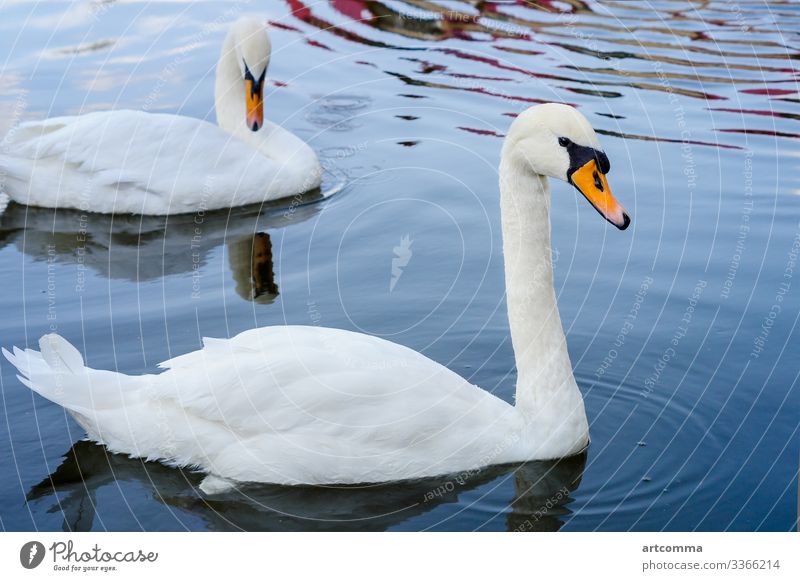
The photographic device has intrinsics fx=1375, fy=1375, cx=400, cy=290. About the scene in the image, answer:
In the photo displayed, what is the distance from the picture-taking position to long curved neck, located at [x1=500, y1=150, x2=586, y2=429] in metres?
5.90

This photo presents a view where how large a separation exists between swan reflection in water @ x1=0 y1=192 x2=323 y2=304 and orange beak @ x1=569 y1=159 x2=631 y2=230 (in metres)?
2.90

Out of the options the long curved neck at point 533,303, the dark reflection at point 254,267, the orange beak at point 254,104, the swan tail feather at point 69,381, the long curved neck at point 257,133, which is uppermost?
the long curved neck at point 533,303

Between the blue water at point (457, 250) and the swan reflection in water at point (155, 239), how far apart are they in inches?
1.1

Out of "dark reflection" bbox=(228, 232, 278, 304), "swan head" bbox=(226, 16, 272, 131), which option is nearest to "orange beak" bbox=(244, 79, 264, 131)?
"swan head" bbox=(226, 16, 272, 131)

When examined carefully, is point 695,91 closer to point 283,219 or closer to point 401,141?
point 401,141

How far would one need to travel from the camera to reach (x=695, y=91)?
11.8m

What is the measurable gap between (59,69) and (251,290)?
17.8 feet

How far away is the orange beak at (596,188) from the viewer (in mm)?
5711

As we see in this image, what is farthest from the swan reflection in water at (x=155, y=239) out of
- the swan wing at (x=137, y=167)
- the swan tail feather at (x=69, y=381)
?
the swan tail feather at (x=69, y=381)

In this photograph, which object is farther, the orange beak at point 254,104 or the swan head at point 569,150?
the orange beak at point 254,104

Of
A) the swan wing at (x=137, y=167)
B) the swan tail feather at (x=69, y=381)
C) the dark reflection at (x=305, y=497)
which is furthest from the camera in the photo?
the swan wing at (x=137, y=167)

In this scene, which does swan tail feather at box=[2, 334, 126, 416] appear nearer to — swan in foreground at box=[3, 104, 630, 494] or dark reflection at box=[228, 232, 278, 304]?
swan in foreground at box=[3, 104, 630, 494]

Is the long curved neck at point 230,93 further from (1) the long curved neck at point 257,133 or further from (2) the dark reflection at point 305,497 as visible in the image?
(2) the dark reflection at point 305,497

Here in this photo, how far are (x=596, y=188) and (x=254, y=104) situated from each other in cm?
503
